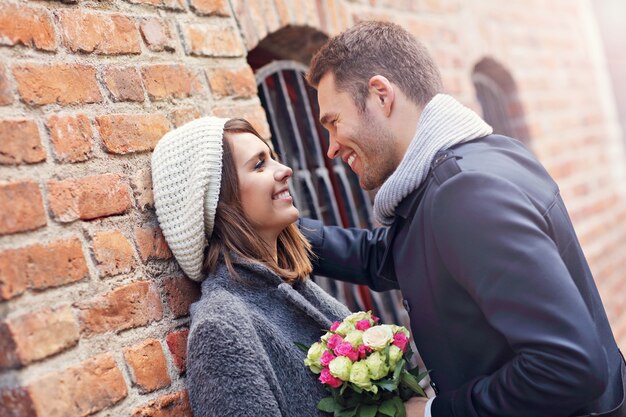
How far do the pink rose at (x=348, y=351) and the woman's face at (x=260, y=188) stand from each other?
1.59 feet

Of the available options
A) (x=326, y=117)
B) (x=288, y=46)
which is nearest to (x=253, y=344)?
(x=326, y=117)

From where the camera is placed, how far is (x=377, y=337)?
7.01 ft

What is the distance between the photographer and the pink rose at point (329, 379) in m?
2.09

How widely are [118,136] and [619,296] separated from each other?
4093 mm

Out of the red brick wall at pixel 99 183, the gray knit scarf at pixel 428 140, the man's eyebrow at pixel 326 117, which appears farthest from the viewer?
the man's eyebrow at pixel 326 117

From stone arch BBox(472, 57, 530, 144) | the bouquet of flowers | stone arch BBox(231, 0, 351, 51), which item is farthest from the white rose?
stone arch BBox(472, 57, 530, 144)

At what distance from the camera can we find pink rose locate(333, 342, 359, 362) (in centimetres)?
210

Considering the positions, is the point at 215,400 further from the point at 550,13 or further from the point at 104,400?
the point at 550,13

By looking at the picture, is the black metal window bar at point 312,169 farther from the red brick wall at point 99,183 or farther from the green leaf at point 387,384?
the green leaf at point 387,384

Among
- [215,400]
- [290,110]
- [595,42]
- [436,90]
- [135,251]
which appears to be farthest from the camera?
[595,42]

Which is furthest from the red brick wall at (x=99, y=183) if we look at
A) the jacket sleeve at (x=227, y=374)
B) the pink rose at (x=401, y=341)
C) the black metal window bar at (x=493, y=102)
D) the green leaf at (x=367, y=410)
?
the black metal window bar at (x=493, y=102)

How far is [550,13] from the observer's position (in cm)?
543

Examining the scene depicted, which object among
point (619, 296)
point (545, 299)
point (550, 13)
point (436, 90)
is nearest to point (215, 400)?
point (545, 299)

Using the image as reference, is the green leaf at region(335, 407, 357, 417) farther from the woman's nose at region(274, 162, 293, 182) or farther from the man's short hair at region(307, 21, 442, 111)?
the man's short hair at region(307, 21, 442, 111)
